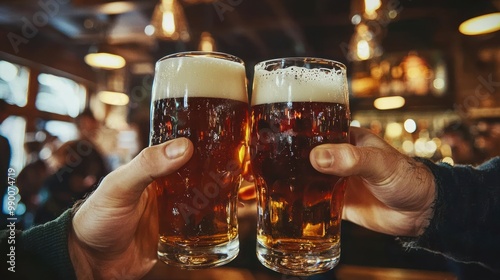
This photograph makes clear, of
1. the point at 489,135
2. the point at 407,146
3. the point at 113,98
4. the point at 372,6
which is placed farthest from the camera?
the point at 113,98

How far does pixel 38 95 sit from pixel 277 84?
6.23 meters

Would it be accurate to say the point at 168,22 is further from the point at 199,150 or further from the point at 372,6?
the point at 199,150

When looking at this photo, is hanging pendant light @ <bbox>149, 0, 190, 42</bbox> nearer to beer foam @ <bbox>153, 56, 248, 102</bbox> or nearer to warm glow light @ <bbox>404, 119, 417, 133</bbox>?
beer foam @ <bbox>153, 56, 248, 102</bbox>

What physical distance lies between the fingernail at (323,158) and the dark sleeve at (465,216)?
43 centimetres

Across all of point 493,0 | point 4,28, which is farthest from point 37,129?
point 493,0

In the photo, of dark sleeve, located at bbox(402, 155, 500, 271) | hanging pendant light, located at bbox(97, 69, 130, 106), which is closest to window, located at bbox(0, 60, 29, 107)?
hanging pendant light, located at bbox(97, 69, 130, 106)

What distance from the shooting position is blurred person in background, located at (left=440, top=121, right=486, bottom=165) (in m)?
4.49

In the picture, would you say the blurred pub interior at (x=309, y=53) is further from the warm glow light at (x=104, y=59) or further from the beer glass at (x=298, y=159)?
the beer glass at (x=298, y=159)

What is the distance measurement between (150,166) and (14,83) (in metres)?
5.87

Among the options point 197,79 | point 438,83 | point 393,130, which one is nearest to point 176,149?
point 197,79

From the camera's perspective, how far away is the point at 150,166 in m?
0.89

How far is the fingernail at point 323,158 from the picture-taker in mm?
879

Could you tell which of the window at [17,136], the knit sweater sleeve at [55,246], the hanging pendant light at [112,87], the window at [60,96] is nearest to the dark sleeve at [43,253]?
the knit sweater sleeve at [55,246]

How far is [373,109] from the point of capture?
5105mm
